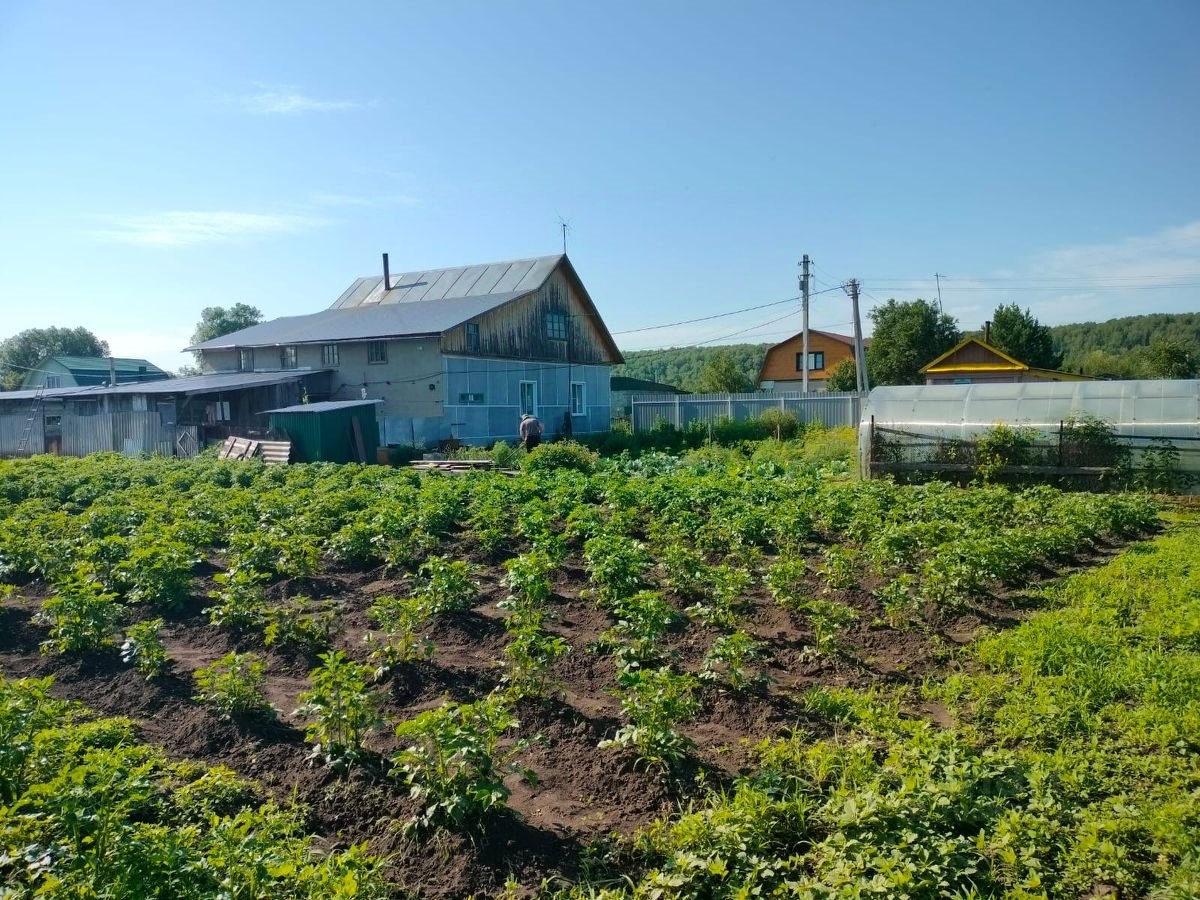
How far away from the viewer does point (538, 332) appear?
33312 millimetres

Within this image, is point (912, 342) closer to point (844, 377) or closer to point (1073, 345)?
point (844, 377)

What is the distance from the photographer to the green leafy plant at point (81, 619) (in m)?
7.52

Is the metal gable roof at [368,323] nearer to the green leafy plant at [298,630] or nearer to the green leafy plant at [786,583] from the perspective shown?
the green leafy plant at [298,630]

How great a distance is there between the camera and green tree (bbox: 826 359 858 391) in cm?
4431

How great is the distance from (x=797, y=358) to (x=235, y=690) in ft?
169

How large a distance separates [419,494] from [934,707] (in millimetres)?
→ 9275

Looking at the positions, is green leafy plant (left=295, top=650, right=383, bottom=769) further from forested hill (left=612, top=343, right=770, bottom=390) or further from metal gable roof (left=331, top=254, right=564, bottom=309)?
forested hill (left=612, top=343, right=770, bottom=390)

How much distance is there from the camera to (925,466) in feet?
54.8

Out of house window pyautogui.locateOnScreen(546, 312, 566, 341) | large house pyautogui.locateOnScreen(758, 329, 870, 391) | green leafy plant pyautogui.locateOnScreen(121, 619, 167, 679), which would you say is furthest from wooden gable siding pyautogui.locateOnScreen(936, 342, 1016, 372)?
green leafy plant pyautogui.locateOnScreen(121, 619, 167, 679)

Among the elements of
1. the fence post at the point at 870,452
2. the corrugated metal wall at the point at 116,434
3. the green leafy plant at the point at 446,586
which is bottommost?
the green leafy plant at the point at 446,586

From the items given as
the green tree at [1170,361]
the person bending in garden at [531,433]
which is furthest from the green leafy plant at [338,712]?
the green tree at [1170,361]

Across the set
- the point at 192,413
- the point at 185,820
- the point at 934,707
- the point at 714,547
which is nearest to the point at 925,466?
the point at 714,547

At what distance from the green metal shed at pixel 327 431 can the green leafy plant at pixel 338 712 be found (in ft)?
65.2

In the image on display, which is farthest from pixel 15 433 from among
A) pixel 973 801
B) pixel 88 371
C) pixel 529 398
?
pixel 973 801
